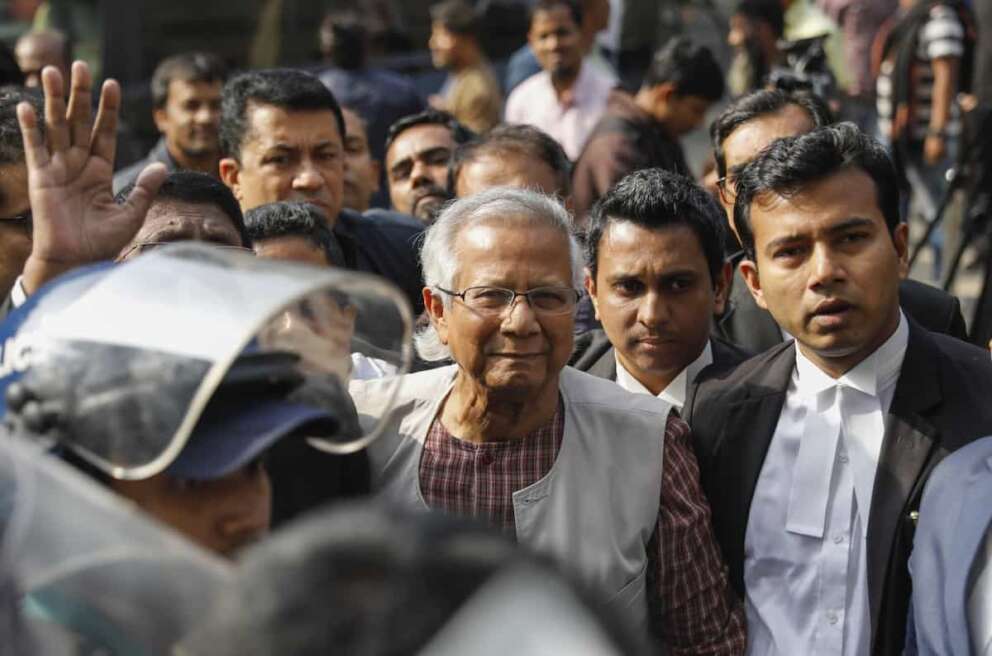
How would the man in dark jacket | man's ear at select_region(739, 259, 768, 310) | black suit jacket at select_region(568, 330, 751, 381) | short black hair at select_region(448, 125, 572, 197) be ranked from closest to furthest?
man's ear at select_region(739, 259, 768, 310) → black suit jacket at select_region(568, 330, 751, 381) → short black hair at select_region(448, 125, 572, 197) → the man in dark jacket

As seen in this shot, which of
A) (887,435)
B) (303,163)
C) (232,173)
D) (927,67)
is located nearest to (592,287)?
(887,435)

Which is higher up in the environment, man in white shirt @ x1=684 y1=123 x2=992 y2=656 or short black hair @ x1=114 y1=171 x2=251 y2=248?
short black hair @ x1=114 y1=171 x2=251 y2=248

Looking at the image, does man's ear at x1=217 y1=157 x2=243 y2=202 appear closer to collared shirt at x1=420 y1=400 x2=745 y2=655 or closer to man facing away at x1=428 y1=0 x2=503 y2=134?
collared shirt at x1=420 y1=400 x2=745 y2=655

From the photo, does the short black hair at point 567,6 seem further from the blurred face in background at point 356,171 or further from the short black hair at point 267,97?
the short black hair at point 267,97

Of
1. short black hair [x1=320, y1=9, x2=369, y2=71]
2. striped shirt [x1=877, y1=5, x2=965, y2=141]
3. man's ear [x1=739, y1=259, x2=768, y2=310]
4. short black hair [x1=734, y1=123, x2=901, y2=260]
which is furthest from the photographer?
striped shirt [x1=877, y1=5, x2=965, y2=141]

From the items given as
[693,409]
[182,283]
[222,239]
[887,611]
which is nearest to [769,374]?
[693,409]

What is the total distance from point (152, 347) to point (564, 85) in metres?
6.19

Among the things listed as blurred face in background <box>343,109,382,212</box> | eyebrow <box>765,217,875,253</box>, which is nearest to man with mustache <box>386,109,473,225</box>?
blurred face in background <box>343,109,382,212</box>

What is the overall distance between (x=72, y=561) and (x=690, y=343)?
8.17 feet

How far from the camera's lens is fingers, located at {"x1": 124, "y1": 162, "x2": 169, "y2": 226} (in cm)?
253

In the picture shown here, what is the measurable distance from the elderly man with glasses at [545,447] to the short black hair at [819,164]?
0.50 m

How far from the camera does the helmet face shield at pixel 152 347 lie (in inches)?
66.2

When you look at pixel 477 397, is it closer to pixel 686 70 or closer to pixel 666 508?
pixel 666 508

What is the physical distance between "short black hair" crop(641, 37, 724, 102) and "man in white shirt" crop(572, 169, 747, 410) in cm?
255
